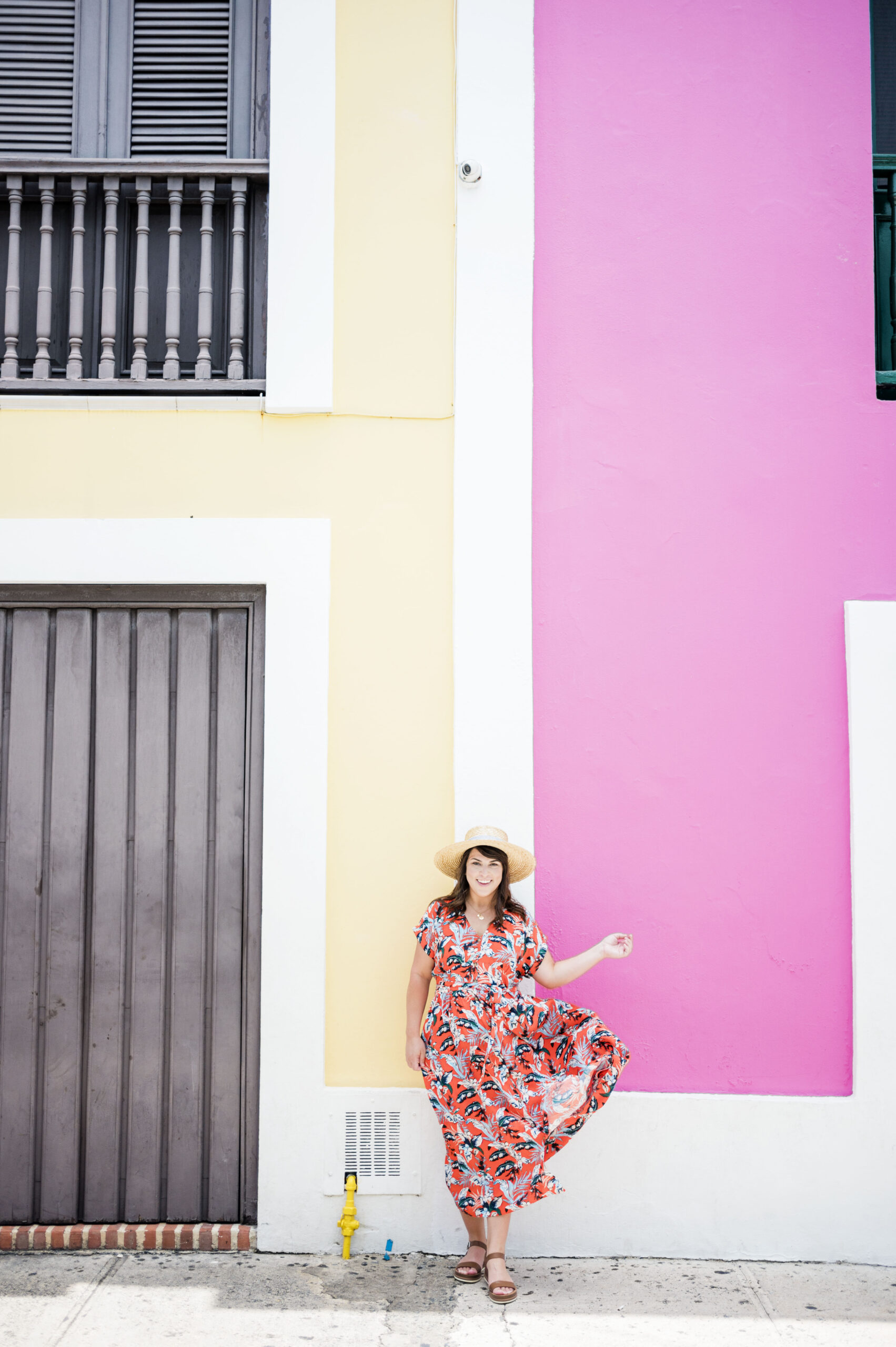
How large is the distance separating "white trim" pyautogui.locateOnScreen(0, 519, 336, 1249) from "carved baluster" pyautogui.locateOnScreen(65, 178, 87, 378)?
669 millimetres

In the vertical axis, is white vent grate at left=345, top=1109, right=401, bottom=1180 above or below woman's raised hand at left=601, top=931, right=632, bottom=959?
below

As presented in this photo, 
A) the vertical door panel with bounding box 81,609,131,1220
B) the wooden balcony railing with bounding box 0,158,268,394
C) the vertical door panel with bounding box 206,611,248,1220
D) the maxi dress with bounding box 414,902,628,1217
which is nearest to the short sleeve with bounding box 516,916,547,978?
the maxi dress with bounding box 414,902,628,1217

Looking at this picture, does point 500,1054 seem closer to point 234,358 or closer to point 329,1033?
point 329,1033

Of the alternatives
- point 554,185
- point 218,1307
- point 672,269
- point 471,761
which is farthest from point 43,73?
point 218,1307

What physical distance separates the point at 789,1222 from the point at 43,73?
5.75 meters

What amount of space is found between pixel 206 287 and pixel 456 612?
1711mm

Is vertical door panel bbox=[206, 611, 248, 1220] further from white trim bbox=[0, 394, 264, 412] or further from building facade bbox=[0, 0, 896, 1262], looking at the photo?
white trim bbox=[0, 394, 264, 412]

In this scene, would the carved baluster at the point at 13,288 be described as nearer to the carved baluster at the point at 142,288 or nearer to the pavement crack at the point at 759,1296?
the carved baluster at the point at 142,288

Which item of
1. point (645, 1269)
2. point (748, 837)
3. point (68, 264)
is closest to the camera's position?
point (645, 1269)

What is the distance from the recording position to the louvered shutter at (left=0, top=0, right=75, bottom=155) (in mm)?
4379

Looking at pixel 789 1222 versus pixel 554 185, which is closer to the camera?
pixel 789 1222

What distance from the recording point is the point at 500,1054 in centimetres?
352

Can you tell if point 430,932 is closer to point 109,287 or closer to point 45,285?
point 109,287

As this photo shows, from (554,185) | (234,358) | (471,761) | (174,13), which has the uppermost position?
(174,13)
